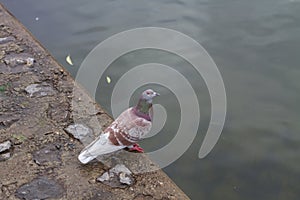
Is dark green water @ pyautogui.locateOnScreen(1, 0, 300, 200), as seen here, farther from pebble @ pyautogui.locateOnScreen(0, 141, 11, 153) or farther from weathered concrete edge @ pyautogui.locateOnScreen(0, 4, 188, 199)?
pebble @ pyautogui.locateOnScreen(0, 141, 11, 153)

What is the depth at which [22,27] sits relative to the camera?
18.8 feet

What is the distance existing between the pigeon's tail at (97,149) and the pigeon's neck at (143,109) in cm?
32

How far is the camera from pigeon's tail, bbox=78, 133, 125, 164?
11.5 ft

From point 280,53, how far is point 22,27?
127 inches

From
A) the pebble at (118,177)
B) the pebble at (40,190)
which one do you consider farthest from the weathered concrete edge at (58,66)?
the pebble at (40,190)

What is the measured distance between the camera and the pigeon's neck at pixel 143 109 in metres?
3.63

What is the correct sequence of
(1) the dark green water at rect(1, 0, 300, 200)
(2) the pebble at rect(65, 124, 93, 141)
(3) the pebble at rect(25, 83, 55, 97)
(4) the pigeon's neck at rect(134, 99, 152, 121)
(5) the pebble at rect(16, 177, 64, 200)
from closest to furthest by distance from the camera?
(5) the pebble at rect(16, 177, 64, 200) → (4) the pigeon's neck at rect(134, 99, 152, 121) → (2) the pebble at rect(65, 124, 93, 141) → (1) the dark green water at rect(1, 0, 300, 200) → (3) the pebble at rect(25, 83, 55, 97)

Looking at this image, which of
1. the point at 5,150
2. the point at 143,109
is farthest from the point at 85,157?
the point at 5,150

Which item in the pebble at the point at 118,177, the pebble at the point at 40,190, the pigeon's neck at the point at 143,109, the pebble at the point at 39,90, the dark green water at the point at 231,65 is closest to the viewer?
the pebble at the point at 40,190

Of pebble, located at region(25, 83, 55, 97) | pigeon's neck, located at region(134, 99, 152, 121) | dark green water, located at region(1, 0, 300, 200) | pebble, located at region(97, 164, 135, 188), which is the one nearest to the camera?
pebble, located at region(97, 164, 135, 188)

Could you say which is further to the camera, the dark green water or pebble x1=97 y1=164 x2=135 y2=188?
the dark green water

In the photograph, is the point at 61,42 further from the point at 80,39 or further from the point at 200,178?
the point at 200,178

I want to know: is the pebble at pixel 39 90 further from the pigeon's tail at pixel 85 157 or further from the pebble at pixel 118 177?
the pebble at pixel 118 177

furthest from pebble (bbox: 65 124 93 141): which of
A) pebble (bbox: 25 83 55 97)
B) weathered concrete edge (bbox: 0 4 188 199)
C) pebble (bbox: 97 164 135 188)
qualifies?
pebble (bbox: 25 83 55 97)
